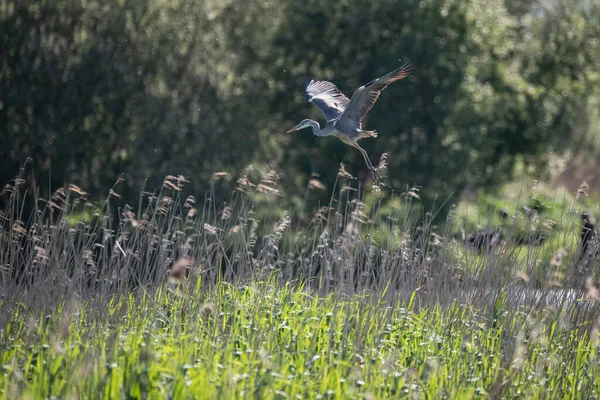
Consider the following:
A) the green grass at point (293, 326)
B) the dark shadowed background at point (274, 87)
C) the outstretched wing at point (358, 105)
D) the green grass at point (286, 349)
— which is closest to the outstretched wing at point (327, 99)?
the outstretched wing at point (358, 105)

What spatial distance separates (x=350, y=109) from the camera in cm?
795

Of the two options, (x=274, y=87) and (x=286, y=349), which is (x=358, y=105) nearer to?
(x=286, y=349)

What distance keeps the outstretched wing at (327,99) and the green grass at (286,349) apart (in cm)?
285

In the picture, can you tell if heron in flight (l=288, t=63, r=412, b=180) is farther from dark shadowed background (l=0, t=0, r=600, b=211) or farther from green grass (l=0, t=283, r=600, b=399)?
dark shadowed background (l=0, t=0, r=600, b=211)

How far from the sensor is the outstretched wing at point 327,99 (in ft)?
28.7

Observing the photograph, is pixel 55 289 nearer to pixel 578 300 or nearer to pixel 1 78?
pixel 578 300

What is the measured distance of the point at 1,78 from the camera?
1367cm

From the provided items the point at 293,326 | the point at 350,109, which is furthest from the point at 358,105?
the point at 293,326

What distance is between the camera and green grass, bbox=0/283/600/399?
456 cm

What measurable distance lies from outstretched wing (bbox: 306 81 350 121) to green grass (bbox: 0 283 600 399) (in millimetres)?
2846

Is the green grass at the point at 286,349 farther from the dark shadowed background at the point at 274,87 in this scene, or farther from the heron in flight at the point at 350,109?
the dark shadowed background at the point at 274,87

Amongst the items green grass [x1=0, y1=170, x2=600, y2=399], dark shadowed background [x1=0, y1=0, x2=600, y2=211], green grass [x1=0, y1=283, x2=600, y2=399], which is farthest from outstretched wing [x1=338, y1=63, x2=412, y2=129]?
dark shadowed background [x1=0, y1=0, x2=600, y2=211]

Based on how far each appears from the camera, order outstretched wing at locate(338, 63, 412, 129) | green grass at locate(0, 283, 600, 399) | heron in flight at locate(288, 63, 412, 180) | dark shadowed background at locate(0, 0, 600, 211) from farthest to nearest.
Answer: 1. dark shadowed background at locate(0, 0, 600, 211)
2. outstretched wing at locate(338, 63, 412, 129)
3. heron in flight at locate(288, 63, 412, 180)
4. green grass at locate(0, 283, 600, 399)

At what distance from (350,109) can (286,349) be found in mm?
3139
